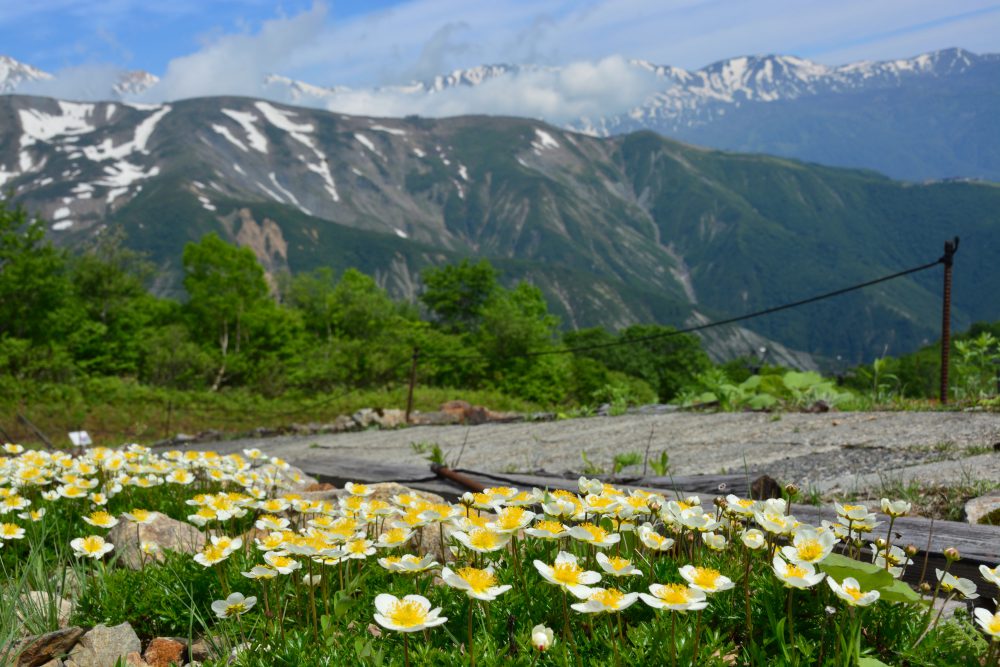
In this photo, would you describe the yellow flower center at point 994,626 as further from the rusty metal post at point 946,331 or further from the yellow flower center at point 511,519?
the rusty metal post at point 946,331

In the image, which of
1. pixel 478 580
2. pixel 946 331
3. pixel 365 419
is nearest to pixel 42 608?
pixel 478 580

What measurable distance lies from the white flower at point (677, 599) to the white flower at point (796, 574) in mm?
198

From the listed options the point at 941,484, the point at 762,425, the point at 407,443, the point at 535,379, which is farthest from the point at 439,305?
the point at 941,484

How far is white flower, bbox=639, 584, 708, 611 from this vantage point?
5.26 feet

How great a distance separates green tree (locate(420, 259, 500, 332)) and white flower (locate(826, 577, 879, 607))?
56260 millimetres

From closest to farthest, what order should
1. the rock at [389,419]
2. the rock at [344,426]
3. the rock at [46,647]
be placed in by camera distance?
the rock at [46,647] < the rock at [389,419] < the rock at [344,426]

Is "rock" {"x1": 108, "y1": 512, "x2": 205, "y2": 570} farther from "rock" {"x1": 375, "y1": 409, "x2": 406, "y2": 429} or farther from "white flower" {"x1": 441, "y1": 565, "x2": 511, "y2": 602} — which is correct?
"rock" {"x1": 375, "y1": 409, "x2": 406, "y2": 429}

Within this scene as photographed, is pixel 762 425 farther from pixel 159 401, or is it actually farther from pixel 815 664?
pixel 159 401

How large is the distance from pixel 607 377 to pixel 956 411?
196ft

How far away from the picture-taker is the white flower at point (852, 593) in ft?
5.44

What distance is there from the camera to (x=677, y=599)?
1.67 metres

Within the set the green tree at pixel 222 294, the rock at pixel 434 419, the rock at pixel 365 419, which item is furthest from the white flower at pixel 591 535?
the green tree at pixel 222 294

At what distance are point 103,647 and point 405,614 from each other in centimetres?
166

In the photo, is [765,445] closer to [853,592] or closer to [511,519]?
[511,519]
